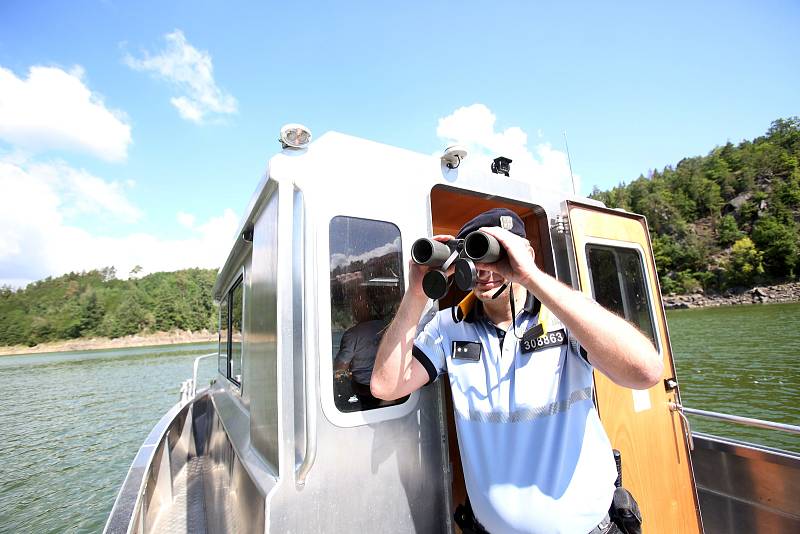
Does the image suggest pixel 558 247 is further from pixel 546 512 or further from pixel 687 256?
pixel 687 256

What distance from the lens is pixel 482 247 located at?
1200 millimetres

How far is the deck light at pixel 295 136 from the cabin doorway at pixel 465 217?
2.27 ft

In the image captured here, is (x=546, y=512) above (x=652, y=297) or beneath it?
beneath

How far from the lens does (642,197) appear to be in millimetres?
73188

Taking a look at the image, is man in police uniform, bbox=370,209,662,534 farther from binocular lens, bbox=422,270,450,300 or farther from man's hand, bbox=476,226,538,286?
binocular lens, bbox=422,270,450,300

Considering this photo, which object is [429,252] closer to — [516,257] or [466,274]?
[466,274]

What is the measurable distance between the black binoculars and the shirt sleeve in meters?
0.34

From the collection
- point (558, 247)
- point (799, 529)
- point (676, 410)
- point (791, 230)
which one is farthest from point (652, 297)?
point (791, 230)

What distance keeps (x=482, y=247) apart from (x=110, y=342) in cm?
7137

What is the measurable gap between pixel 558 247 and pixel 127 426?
13323mm

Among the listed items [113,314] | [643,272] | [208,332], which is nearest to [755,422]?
[643,272]

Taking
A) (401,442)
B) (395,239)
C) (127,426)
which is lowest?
(127,426)

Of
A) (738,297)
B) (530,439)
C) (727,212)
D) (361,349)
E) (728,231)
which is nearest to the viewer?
(530,439)

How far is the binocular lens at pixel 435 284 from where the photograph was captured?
127cm
